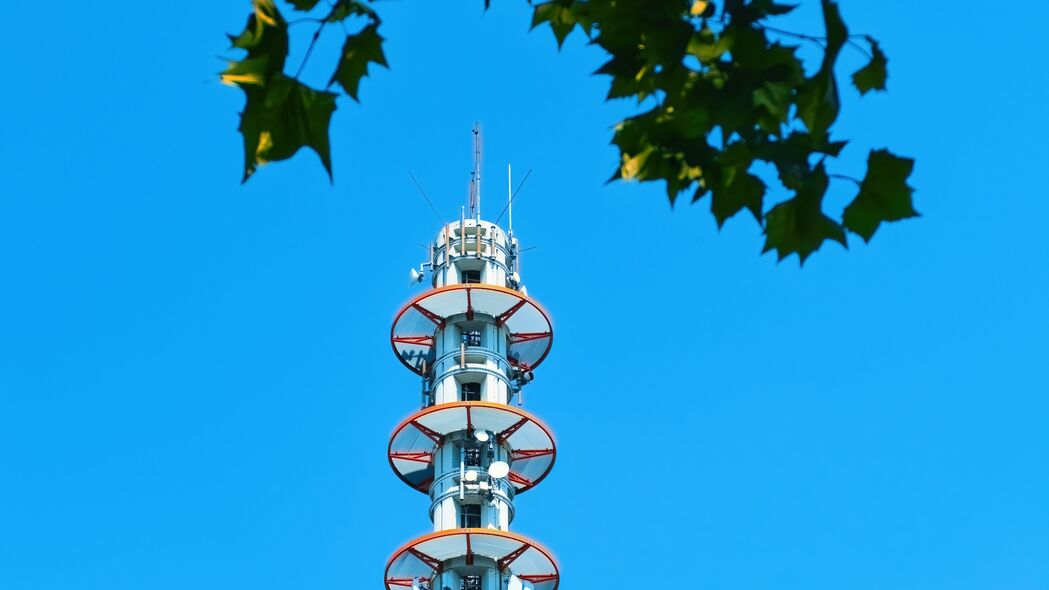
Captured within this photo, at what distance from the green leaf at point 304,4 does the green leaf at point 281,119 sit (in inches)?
23.2

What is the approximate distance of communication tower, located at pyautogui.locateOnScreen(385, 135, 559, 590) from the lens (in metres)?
51.1

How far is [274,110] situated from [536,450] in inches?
1885

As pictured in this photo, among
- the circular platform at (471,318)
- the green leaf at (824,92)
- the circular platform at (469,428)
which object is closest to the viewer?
the green leaf at (824,92)

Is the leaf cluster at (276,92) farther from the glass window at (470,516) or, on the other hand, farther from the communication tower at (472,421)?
the glass window at (470,516)

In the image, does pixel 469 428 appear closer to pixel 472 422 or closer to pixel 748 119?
pixel 472 422

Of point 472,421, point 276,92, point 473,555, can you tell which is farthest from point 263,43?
point 472,421

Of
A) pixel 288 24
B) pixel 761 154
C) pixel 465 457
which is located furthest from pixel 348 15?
pixel 465 457

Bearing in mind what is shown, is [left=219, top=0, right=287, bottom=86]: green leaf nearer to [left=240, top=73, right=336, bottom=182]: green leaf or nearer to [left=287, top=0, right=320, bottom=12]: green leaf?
[left=240, top=73, right=336, bottom=182]: green leaf

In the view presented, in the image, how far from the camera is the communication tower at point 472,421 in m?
51.1

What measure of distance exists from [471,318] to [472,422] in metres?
4.89

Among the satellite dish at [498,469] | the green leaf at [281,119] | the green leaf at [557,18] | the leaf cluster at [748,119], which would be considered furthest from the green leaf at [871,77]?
the satellite dish at [498,469]

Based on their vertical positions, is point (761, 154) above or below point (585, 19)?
below

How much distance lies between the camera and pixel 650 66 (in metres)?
8.42

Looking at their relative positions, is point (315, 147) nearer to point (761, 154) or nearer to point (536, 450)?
point (761, 154)
